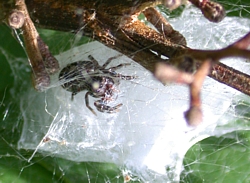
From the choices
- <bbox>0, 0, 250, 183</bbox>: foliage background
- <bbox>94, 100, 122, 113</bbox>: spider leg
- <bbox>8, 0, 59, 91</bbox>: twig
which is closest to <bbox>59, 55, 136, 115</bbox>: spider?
<bbox>94, 100, 122, 113</bbox>: spider leg

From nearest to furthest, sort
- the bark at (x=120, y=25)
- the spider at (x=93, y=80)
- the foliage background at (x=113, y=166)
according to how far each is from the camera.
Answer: the bark at (x=120, y=25)
the foliage background at (x=113, y=166)
the spider at (x=93, y=80)

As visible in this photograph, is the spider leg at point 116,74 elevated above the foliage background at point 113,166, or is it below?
above

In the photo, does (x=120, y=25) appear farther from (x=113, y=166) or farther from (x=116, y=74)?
(x=113, y=166)

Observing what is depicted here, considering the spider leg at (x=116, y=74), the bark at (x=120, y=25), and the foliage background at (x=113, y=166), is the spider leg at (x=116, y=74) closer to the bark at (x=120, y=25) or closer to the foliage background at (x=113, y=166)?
the foliage background at (x=113, y=166)

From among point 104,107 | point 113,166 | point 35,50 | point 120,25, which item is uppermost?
point 120,25

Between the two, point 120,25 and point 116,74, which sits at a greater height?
point 120,25

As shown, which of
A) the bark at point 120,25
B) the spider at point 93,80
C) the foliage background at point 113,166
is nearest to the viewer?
the bark at point 120,25

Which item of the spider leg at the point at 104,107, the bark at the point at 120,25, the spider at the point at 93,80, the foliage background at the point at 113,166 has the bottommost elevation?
the foliage background at the point at 113,166

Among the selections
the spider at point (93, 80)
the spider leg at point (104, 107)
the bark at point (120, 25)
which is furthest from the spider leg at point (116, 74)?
the bark at point (120, 25)

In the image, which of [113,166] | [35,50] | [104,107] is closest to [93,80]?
[104,107]
